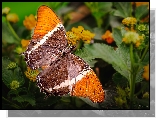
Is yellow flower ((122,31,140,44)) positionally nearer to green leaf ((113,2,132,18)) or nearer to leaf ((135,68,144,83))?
leaf ((135,68,144,83))

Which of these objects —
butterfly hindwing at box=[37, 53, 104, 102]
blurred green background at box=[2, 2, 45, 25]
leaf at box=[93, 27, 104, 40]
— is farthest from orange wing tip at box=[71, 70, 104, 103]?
blurred green background at box=[2, 2, 45, 25]

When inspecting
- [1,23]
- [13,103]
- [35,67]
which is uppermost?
[1,23]

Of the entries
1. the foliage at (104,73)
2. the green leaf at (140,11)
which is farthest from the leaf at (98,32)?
the green leaf at (140,11)

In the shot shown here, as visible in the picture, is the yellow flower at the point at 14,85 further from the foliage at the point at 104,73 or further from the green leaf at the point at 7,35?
the green leaf at the point at 7,35

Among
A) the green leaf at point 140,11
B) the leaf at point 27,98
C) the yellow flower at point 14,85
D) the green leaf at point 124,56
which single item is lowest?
the leaf at point 27,98

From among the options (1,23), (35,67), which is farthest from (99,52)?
(1,23)

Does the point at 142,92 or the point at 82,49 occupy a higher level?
the point at 82,49

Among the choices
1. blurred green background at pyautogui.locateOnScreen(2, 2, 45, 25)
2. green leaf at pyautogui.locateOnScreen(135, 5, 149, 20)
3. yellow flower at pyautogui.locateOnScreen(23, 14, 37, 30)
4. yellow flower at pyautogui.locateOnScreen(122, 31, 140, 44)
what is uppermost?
blurred green background at pyautogui.locateOnScreen(2, 2, 45, 25)

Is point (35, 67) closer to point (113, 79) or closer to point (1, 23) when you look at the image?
point (113, 79)

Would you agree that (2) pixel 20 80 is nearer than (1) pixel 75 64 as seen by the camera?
No
